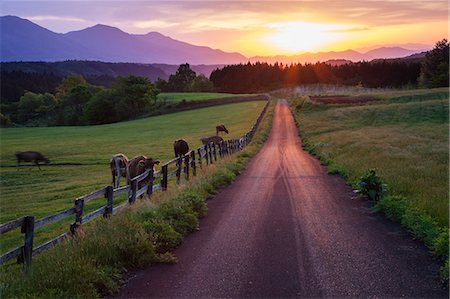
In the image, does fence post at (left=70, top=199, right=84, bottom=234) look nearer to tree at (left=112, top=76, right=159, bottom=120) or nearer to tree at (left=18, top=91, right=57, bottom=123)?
tree at (left=112, top=76, right=159, bottom=120)

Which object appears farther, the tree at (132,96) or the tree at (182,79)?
the tree at (182,79)

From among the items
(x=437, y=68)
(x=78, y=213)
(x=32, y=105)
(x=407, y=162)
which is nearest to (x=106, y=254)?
(x=78, y=213)

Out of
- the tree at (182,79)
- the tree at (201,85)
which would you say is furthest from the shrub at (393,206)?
the tree at (182,79)

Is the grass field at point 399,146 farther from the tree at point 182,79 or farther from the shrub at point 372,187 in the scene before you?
the tree at point 182,79

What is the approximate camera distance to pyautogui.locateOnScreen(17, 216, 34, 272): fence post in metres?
8.12

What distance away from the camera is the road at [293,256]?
23.8 ft

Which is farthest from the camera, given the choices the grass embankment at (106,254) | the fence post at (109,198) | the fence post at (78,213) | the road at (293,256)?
the fence post at (109,198)

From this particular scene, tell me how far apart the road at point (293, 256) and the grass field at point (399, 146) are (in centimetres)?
177

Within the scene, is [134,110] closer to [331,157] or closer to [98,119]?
[98,119]

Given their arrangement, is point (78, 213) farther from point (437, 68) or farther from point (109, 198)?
point (437, 68)

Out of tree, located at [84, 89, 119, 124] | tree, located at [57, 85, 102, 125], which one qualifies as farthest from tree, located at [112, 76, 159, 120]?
tree, located at [57, 85, 102, 125]

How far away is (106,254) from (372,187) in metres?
9.20

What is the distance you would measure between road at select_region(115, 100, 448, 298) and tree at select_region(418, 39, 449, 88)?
103 m

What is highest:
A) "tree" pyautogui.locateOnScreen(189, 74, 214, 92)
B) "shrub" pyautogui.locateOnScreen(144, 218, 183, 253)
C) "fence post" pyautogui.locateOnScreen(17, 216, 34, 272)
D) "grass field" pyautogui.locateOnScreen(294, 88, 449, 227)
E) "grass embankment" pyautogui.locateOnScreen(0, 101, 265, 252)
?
"tree" pyautogui.locateOnScreen(189, 74, 214, 92)
